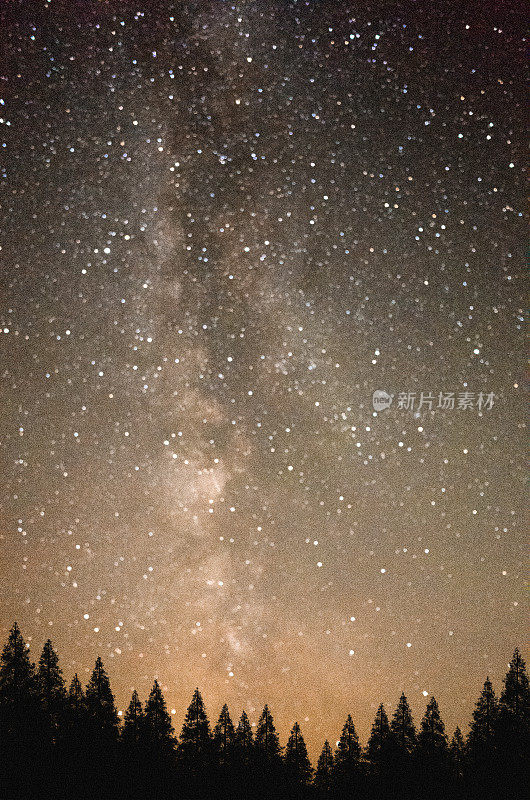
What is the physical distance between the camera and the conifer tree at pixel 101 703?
9.66 meters

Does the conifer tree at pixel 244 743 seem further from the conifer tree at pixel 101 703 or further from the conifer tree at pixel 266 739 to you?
the conifer tree at pixel 101 703

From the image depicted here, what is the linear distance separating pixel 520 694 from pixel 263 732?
4.25 meters

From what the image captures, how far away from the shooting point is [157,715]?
10.2 m

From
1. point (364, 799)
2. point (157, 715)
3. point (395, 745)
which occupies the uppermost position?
point (157, 715)

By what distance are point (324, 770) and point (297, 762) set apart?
2.56 ft

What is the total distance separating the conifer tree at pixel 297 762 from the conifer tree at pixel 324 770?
37cm

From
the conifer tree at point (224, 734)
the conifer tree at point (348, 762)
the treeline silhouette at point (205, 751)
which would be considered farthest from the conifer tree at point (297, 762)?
the conifer tree at point (224, 734)

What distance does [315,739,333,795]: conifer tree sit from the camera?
37.4 feet

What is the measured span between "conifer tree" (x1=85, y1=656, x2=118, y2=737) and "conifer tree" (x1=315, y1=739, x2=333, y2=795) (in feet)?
12.9

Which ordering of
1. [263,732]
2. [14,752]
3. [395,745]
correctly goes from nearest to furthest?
[14,752]
[395,745]
[263,732]

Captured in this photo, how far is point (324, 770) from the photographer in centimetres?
Result: 1169

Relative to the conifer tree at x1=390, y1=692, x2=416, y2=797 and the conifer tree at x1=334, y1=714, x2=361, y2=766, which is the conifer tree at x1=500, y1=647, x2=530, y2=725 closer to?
the conifer tree at x1=390, y1=692, x2=416, y2=797

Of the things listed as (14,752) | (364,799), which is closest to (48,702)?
(14,752)

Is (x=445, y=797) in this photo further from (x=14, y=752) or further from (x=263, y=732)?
(x=14, y=752)
